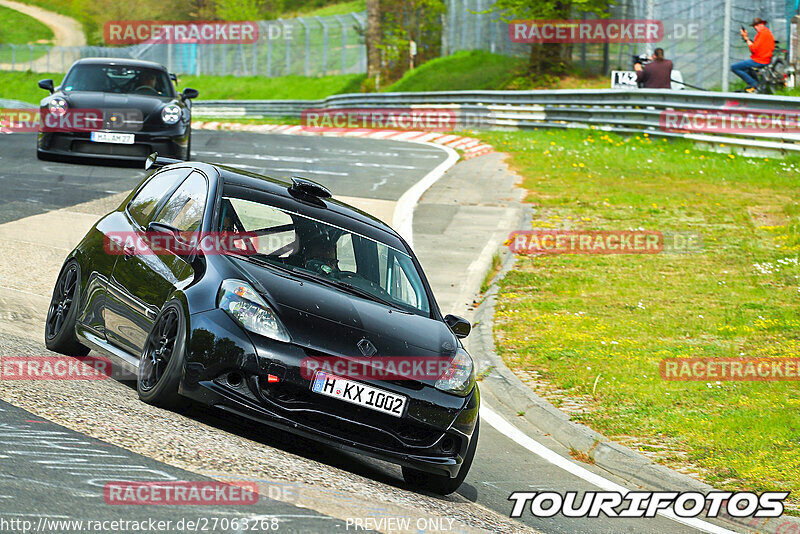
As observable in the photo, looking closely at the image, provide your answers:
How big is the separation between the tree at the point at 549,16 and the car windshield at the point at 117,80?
851 inches

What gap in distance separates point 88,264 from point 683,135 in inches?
720

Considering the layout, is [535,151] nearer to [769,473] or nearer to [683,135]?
[683,135]

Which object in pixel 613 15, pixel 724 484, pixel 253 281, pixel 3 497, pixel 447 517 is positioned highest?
pixel 613 15

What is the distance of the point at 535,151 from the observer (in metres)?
24.0

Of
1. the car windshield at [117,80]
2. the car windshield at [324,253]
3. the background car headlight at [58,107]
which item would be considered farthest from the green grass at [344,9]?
the car windshield at [324,253]

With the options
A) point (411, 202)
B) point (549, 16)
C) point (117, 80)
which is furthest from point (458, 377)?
point (549, 16)

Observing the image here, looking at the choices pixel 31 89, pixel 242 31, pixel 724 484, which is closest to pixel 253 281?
pixel 724 484

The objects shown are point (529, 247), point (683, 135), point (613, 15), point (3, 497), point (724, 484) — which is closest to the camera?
point (3, 497)

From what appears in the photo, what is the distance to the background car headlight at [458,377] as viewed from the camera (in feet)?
20.2

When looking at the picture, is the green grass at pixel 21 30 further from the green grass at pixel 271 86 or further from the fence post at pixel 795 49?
the fence post at pixel 795 49

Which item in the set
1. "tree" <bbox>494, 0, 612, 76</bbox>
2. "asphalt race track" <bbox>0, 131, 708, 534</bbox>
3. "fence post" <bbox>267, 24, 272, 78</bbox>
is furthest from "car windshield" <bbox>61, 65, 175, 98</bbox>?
"fence post" <bbox>267, 24, 272, 78</bbox>

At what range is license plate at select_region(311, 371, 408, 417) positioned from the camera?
578 centimetres

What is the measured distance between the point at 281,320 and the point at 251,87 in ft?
197

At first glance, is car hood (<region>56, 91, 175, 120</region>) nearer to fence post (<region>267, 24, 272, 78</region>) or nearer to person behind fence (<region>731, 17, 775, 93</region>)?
person behind fence (<region>731, 17, 775, 93</region>)
